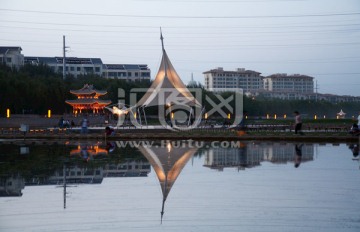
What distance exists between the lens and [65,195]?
28.2ft

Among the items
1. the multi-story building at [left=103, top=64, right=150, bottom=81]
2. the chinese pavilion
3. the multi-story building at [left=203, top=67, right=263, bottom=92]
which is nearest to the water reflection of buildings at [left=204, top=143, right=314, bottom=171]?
the chinese pavilion

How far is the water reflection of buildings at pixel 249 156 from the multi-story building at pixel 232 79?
105148mm

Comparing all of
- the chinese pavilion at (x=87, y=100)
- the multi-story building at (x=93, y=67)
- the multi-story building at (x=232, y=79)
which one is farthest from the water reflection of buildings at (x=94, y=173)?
the multi-story building at (x=232, y=79)

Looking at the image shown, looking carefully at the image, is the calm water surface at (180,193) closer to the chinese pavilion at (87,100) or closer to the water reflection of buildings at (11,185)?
the water reflection of buildings at (11,185)

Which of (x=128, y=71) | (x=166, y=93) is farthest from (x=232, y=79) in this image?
(x=166, y=93)

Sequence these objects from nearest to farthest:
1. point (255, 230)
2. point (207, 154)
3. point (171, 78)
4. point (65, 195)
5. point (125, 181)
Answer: point (255, 230), point (65, 195), point (125, 181), point (207, 154), point (171, 78)

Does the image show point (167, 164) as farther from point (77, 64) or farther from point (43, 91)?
point (77, 64)

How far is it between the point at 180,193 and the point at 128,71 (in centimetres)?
7998

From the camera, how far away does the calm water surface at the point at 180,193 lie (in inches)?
258

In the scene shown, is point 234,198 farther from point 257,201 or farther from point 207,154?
point 207,154

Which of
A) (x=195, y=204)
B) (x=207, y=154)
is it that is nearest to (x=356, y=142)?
(x=207, y=154)

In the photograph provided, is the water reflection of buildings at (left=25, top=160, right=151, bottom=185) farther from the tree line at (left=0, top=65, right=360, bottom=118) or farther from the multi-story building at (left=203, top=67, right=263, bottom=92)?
the multi-story building at (left=203, top=67, right=263, bottom=92)

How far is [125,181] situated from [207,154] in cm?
588

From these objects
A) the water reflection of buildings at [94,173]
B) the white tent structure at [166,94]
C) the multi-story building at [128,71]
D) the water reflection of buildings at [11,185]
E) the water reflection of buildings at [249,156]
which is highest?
the multi-story building at [128,71]
